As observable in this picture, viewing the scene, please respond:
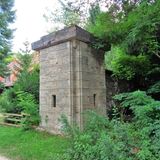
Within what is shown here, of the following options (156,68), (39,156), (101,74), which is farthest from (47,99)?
(156,68)

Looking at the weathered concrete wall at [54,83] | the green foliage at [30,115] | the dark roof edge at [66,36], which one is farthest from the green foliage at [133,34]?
the green foliage at [30,115]

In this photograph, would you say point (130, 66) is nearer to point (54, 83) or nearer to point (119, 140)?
point (54, 83)

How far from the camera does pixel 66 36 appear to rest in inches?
437

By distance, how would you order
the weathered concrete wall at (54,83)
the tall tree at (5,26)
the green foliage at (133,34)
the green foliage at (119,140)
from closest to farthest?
1. the green foliage at (119,140)
2. the green foliage at (133,34)
3. the weathered concrete wall at (54,83)
4. the tall tree at (5,26)

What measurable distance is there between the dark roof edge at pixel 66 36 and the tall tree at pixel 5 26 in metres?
19.0

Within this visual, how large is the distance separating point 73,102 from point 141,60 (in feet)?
12.8

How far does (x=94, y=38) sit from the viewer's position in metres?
11.8

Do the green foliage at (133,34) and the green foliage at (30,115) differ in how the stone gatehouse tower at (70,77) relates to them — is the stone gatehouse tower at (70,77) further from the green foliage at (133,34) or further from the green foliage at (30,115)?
the green foliage at (133,34)

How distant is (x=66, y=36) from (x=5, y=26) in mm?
21097

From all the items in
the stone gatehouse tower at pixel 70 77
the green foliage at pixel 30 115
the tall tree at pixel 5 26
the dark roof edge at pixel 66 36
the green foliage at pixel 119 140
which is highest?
the tall tree at pixel 5 26

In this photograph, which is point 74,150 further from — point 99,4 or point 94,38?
point 99,4

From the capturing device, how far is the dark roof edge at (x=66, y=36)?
35.7 feet

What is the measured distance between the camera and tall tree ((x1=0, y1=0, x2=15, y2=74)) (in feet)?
98.9

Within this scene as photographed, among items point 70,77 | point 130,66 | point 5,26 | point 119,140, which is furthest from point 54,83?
point 5,26
